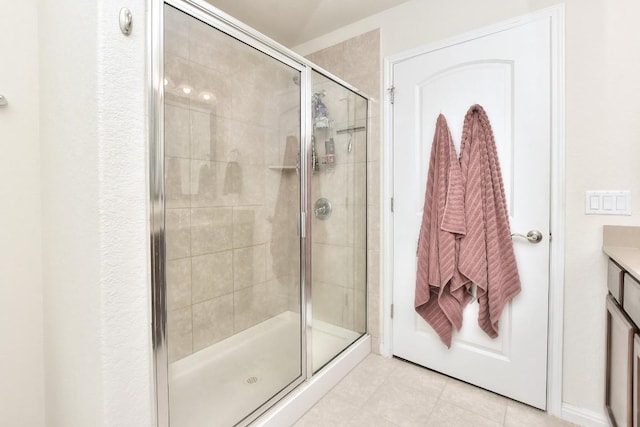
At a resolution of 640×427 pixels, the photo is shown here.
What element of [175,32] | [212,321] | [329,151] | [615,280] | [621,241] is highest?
[175,32]

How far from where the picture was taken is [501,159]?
162cm

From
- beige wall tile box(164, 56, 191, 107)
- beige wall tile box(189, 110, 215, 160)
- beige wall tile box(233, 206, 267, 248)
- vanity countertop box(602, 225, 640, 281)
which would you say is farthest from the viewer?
beige wall tile box(233, 206, 267, 248)

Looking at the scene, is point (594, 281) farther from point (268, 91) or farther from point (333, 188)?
point (268, 91)

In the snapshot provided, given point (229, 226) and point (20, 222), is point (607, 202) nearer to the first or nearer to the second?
point (229, 226)

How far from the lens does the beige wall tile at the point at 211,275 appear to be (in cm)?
168

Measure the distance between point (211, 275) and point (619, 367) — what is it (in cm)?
195

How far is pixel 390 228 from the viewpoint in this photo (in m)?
Answer: 2.03

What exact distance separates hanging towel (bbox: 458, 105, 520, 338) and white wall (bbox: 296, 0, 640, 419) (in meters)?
0.26

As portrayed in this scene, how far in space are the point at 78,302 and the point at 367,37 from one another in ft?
7.12

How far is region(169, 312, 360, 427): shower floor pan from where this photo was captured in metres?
1.29

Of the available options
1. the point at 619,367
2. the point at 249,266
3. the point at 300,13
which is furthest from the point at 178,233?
the point at 619,367

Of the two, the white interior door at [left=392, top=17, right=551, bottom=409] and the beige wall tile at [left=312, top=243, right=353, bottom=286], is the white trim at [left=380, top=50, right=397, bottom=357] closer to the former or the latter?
the white interior door at [left=392, top=17, right=551, bottom=409]

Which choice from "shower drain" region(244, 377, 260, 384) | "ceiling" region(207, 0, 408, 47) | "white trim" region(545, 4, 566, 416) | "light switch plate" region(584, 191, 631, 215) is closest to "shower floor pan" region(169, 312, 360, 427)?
"shower drain" region(244, 377, 260, 384)

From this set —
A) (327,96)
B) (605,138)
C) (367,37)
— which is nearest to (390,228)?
(327,96)
